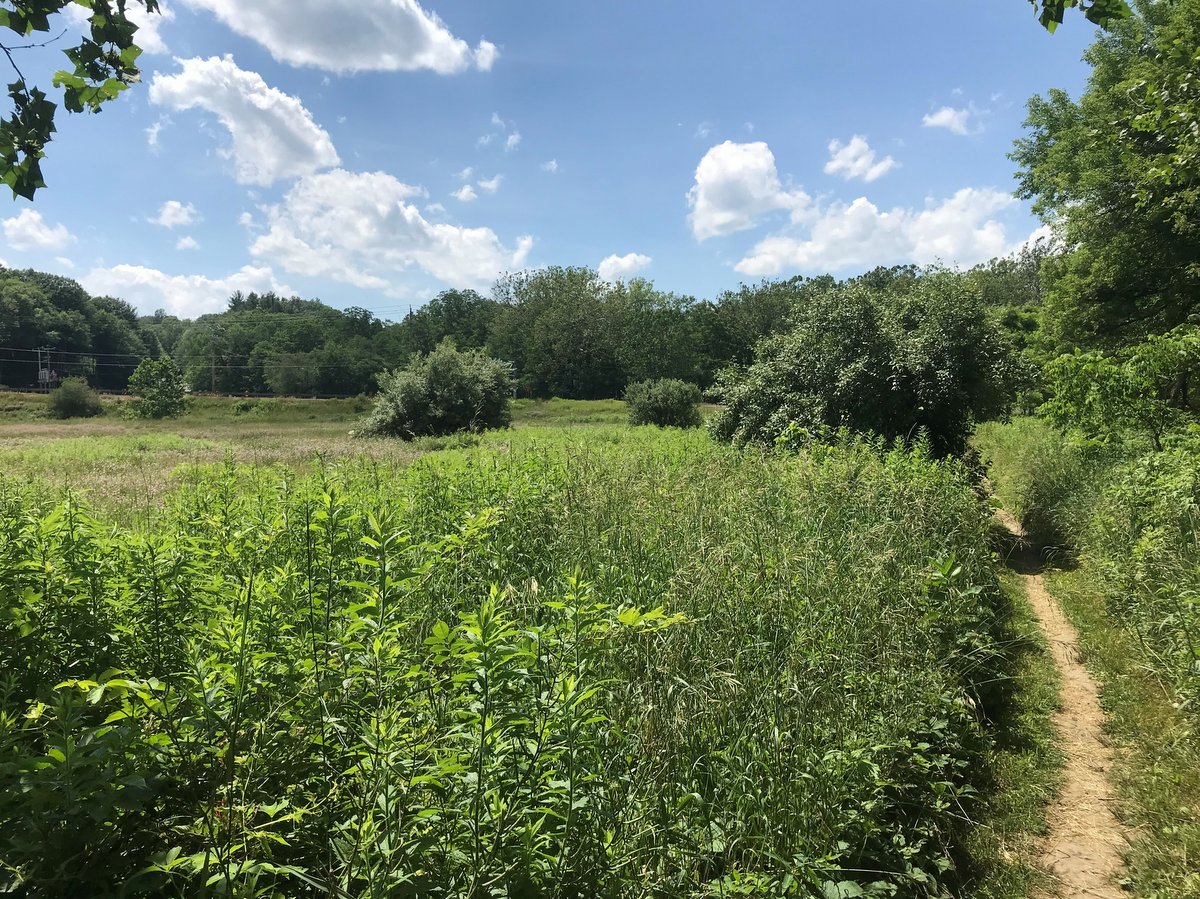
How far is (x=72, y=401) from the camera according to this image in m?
46.9

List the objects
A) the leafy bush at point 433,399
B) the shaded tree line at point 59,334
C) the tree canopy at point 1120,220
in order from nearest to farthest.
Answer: the tree canopy at point 1120,220 → the leafy bush at point 433,399 → the shaded tree line at point 59,334

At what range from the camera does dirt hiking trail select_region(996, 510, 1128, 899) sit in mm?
3920

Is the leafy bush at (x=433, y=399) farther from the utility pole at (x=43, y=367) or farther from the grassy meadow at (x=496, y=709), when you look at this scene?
the utility pole at (x=43, y=367)

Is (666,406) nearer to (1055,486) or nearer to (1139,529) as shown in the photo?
(1055,486)

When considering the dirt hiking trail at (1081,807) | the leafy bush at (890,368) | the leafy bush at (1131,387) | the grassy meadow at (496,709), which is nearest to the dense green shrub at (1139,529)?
the leafy bush at (1131,387)

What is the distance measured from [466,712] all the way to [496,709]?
0.36 ft

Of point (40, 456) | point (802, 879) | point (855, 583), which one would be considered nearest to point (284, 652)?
point (802, 879)

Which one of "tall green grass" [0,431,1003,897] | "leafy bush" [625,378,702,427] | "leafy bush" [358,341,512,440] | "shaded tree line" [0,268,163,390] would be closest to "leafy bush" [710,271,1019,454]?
"tall green grass" [0,431,1003,897]

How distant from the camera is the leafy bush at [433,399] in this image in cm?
3216

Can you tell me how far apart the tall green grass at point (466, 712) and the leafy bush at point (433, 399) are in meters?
27.4

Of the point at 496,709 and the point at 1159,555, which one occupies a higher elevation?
the point at 496,709

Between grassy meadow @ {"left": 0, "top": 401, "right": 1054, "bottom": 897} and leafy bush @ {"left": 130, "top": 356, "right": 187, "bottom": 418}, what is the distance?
56634 mm

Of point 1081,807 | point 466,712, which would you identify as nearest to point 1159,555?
point 1081,807

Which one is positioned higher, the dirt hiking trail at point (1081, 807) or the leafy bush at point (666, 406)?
the leafy bush at point (666, 406)
